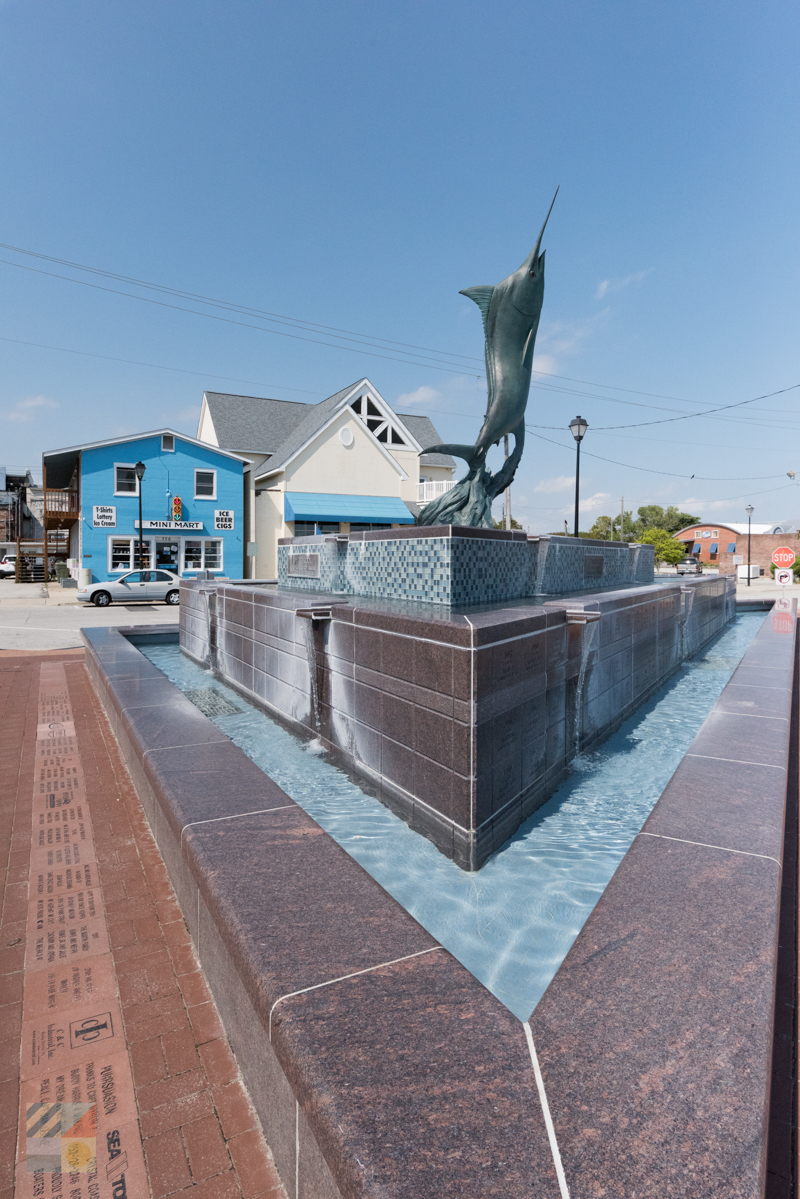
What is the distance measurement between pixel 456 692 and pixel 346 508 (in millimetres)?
29545

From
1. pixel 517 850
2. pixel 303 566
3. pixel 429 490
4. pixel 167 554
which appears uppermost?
pixel 429 490

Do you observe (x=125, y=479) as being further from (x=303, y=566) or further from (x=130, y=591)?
(x=303, y=566)

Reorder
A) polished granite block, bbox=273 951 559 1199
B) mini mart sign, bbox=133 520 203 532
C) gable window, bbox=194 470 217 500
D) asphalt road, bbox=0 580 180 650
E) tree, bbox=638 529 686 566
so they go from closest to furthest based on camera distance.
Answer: polished granite block, bbox=273 951 559 1199
asphalt road, bbox=0 580 180 650
mini mart sign, bbox=133 520 203 532
gable window, bbox=194 470 217 500
tree, bbox=638 529 686 566

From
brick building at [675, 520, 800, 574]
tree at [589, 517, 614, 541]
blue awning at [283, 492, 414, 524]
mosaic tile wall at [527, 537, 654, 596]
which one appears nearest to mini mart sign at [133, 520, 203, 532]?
blue awning at [283, 492, 414, 524]

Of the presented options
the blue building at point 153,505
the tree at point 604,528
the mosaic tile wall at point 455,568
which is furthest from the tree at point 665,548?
the mosaic tile wall at point 455,568

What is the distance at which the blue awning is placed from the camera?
105 feet

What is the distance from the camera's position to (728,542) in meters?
90.8

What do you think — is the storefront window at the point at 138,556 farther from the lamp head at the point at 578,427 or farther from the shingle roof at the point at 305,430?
the lamp head at the point at 578,427

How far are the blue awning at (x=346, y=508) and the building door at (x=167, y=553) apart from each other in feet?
19.2

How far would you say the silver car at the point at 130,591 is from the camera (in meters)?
25.4

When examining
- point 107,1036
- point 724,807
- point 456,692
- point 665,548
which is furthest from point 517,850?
point 665,548

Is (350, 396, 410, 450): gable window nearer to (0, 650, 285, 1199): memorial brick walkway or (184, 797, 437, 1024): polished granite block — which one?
(0, 650, 285, 1199): memorial brick walkway

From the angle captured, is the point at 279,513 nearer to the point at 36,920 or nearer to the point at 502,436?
the point at 502,436

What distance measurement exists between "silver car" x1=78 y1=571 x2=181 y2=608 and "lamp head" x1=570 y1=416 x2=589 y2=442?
16.6 m
